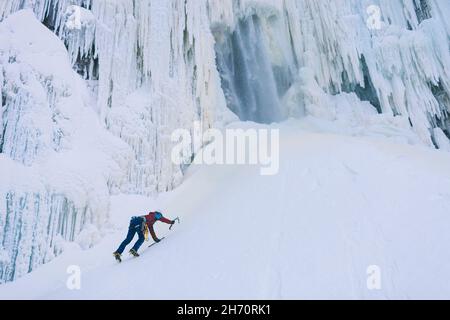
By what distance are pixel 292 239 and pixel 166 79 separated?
7.36 metres

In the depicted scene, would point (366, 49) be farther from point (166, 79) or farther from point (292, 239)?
point (292, 239)

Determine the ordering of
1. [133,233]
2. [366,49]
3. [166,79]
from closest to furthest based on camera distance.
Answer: [133,233] < [166,79] < [366,49]

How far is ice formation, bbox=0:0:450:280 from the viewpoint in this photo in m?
8.67

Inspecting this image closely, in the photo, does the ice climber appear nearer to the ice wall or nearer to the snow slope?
the snow slope

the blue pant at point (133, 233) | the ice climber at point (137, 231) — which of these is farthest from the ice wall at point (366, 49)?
the blue pant at point (133, 233)

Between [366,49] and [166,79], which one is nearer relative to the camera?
[166,79]

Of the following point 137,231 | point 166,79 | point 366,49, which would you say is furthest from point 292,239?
point 366,49

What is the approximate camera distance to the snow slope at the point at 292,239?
18.3 feet

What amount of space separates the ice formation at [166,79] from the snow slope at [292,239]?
1.23 m

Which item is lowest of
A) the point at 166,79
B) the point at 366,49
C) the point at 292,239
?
the point at 292,239

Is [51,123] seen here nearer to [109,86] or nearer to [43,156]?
[43,156]

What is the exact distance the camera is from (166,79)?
12.4m

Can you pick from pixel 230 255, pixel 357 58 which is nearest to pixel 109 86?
pixel 230 255

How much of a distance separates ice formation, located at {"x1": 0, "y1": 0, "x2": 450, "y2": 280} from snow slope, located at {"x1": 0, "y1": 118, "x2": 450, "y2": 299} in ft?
4.04
